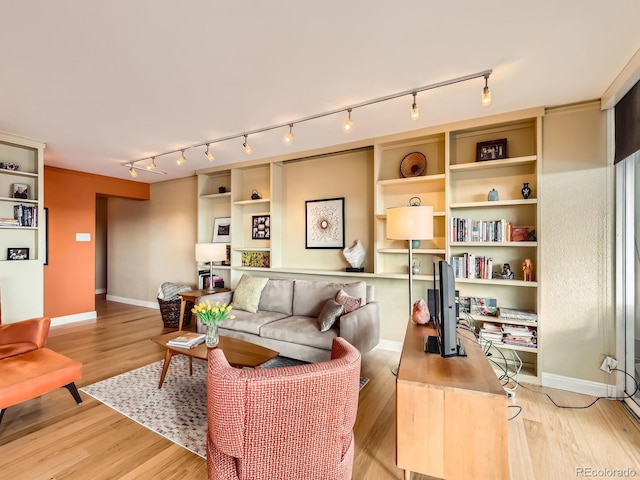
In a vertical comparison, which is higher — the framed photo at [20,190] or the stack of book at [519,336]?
the framed photo at [20,190]

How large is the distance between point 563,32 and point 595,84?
94cm

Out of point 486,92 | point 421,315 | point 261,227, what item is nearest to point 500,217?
point 486,92

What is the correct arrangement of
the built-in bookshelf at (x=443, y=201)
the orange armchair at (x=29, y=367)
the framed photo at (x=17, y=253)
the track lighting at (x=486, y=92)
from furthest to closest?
1. the framed photo at (x=17, y=253)
2. the built-in bookshelf at (x=443, y=201)
3. the track lighting at (x=486, y=92)
4. the orange armchair at (x=29, y=367)

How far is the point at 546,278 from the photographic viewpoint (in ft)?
9.07

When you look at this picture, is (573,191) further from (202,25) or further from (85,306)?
(85,306)

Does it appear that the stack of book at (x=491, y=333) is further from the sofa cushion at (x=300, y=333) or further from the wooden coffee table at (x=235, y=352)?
the wooden coffee table at (x=235, y=352)

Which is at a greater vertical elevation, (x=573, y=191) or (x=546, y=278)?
(x=573, y=191)

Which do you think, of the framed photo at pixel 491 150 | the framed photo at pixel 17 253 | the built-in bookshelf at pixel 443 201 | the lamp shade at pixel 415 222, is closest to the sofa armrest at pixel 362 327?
the built-in bookshelf at pixel 443 201

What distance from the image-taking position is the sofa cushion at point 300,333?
2938 mm

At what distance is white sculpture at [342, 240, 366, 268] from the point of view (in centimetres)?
378

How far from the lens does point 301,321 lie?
131 inches

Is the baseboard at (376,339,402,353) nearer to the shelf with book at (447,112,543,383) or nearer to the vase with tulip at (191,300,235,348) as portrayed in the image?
the shelf with book at (447,112,543,383)

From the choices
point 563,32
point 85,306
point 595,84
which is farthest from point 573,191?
point 85,306

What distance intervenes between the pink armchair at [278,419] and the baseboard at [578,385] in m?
2.54
